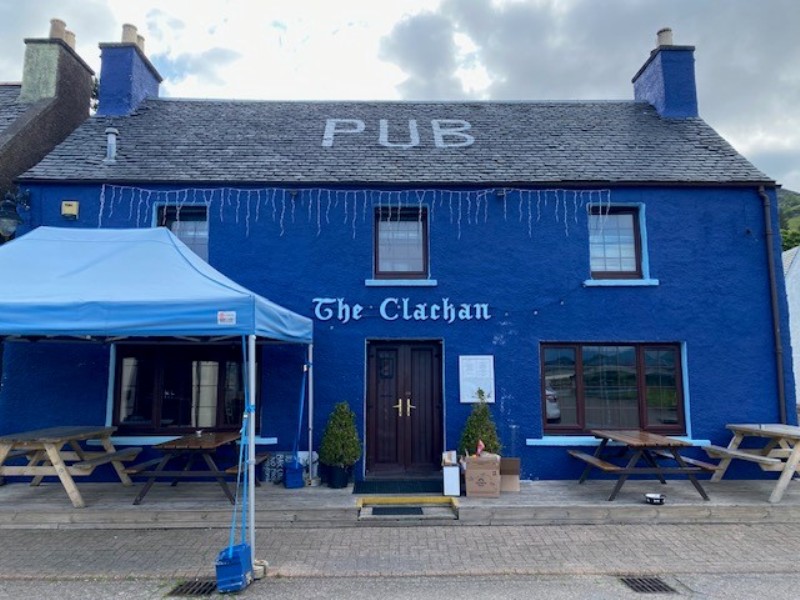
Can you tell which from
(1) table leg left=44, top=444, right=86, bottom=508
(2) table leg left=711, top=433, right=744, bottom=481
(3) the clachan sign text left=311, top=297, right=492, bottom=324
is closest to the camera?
(1) table leg left=44, top=444, right=86, bottom=508

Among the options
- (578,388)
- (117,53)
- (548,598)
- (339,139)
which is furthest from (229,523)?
(117,53)

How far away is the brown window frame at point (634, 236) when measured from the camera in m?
9.19

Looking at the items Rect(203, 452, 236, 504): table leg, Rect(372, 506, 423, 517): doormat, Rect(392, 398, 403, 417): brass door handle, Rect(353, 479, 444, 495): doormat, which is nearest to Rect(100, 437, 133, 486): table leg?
Rect(203, 452, 236, 504): table leg

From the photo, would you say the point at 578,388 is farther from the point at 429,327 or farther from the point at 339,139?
the point at 339,139

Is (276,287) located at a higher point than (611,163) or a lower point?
lower

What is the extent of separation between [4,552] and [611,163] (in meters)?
10.2

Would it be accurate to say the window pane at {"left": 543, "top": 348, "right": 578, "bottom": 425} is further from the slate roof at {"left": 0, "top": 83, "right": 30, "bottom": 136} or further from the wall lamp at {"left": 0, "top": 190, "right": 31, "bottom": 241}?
the slate roof at {"left": 0, "top": 83, "right": 30, "bottom": 136}

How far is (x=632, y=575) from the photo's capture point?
17.9 ft

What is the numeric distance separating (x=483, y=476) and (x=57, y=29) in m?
11.8

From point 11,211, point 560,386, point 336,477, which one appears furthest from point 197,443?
point 560,386

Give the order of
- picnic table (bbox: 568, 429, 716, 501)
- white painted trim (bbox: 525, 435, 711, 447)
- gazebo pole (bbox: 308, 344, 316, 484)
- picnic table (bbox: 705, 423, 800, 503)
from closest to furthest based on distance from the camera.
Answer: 1. picnic table (bbox: 568, 429, 716, 501)
2. picnic table (bbox: 705, 423, 800, 503)
3. gazebo pole (bbox: 308, 344, 316, 484)
4. white painted trim (bbox: 525, 435, 711, 447)

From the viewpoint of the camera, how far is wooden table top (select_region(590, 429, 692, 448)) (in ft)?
22.9

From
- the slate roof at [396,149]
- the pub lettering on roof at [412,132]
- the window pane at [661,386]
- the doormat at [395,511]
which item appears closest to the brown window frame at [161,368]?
the doormat at [395,511]

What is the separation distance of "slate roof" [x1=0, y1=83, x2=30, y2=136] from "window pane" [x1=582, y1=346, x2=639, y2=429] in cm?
1114
